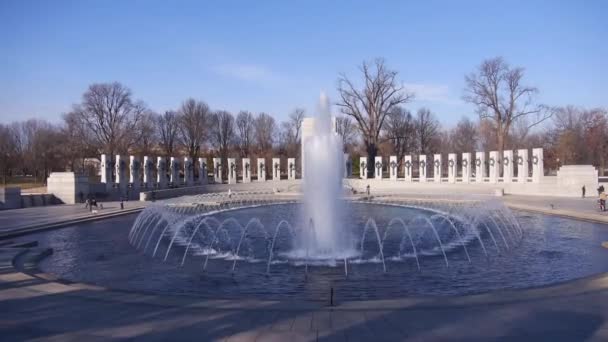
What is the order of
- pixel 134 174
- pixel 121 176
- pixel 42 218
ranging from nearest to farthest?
pixel 42 218 → pixel 121 176 → pixel 134 174

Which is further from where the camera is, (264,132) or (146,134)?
(264,132)

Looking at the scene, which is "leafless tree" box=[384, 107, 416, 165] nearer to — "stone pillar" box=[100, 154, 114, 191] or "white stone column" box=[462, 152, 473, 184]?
"white stone column" box=[462, 152, 473, 184]

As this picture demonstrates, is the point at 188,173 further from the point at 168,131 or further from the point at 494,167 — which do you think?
the point at 494,167

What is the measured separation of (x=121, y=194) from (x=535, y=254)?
3410 cm

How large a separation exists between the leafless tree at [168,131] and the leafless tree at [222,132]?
579 cm

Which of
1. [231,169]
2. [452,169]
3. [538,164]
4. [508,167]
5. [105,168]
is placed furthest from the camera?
[231,169]

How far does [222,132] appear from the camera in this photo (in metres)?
78.9

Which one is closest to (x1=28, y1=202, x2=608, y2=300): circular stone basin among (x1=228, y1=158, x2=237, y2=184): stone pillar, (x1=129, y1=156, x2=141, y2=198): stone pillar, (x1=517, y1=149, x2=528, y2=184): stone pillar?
(x1=517, y1=149, x2=528, y2=184): stone pillar

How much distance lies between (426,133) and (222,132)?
34908mm

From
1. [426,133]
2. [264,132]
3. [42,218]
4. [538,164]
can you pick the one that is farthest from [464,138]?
[42,218]

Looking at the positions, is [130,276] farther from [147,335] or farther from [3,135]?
[3,135]

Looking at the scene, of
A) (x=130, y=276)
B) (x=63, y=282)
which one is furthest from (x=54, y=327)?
(x=130, y=276)

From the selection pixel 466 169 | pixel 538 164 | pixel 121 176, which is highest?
pixel 538 164

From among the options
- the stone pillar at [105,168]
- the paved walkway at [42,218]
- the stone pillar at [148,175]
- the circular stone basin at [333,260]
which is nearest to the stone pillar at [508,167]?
the circular stone basin at [333,260]
